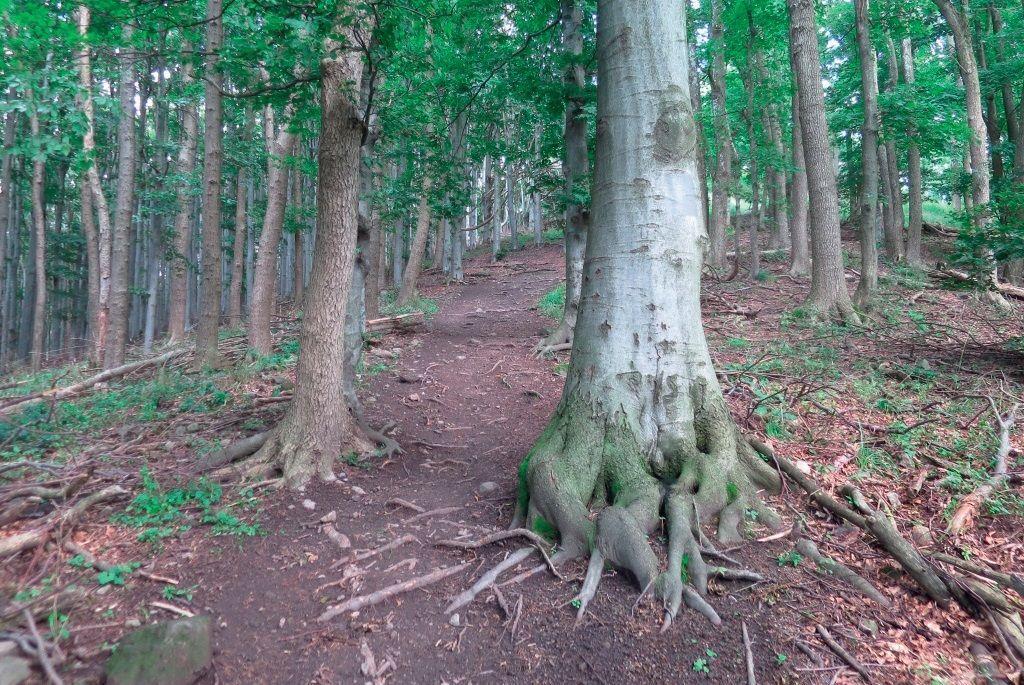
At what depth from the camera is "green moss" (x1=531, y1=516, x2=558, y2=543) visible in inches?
137

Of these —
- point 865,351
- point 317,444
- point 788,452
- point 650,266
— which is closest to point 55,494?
point 317,444

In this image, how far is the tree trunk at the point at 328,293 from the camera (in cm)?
491

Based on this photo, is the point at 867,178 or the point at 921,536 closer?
the point at 921,536

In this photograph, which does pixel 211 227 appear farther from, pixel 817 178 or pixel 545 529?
pixel 817 178

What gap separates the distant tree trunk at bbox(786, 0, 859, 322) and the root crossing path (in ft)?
21.8

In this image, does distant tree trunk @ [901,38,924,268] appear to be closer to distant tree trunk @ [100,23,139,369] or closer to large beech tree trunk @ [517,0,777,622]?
large beech tree trunk @ [517,0,777,622]

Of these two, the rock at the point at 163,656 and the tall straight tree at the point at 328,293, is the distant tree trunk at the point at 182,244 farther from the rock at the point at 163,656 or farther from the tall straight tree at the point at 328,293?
the rock at the point at 163,656

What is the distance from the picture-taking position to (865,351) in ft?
24.5

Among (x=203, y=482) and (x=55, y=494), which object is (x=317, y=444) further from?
(x=55, y=494)

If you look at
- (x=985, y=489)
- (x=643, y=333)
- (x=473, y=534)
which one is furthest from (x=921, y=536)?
(x=473, y=534)

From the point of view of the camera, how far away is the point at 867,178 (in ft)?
33.4

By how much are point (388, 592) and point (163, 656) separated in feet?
3.60

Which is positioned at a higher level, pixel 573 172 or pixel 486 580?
pixel 573 172

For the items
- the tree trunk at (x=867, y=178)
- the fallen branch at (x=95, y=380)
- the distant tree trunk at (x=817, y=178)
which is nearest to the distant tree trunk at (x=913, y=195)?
the tree trunk at (x=867, y=178)
